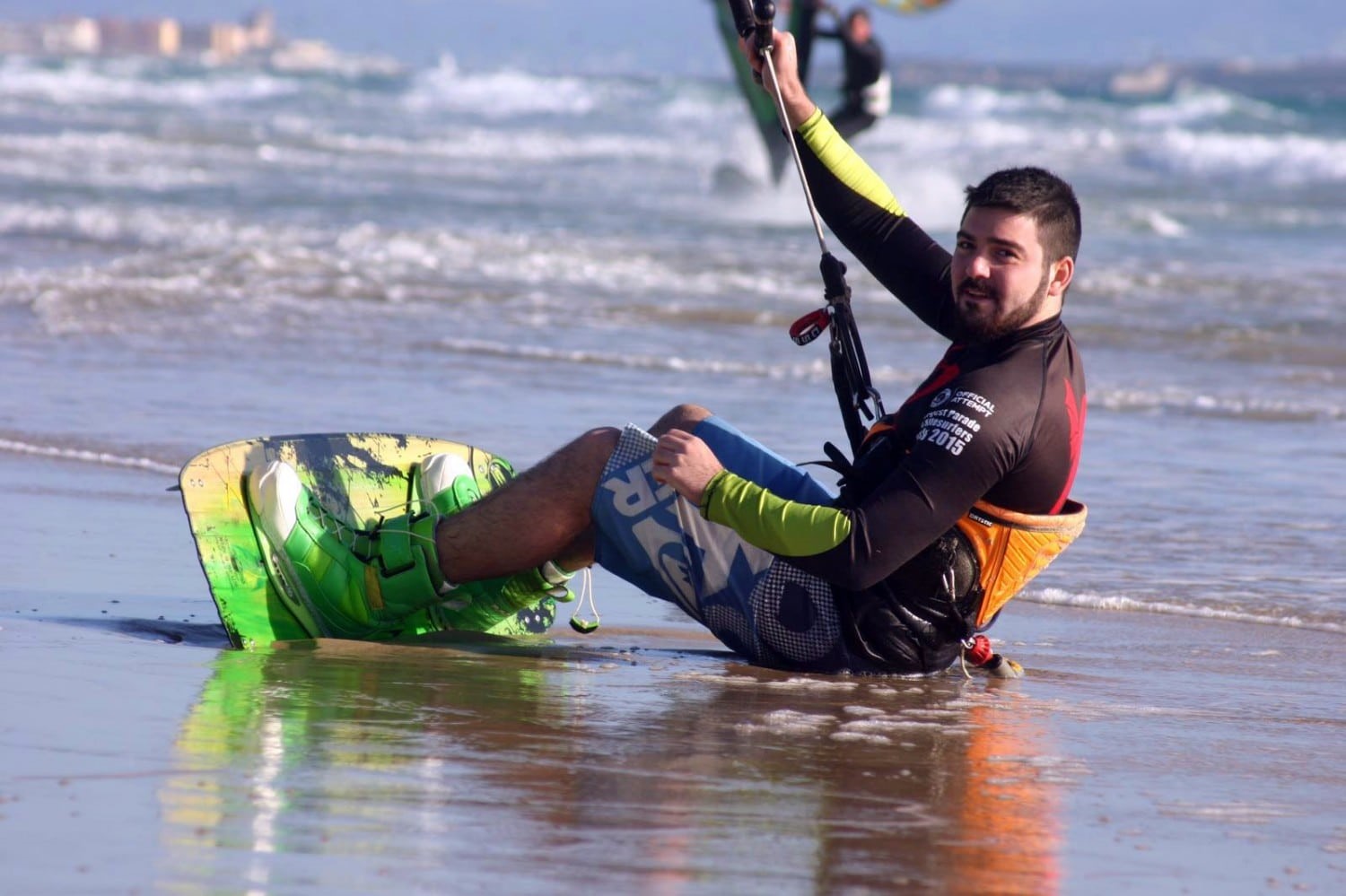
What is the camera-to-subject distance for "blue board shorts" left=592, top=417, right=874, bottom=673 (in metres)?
3.60

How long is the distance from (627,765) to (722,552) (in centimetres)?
67

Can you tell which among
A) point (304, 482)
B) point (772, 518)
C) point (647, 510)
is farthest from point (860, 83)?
point (772, 518)

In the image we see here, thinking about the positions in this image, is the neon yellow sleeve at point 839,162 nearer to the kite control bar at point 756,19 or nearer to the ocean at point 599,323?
the kite control bar at point 756,19

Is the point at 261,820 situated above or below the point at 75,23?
below

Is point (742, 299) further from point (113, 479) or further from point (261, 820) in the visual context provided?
point (261, 820)

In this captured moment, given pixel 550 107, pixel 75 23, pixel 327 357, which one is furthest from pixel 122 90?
pixel 75 23

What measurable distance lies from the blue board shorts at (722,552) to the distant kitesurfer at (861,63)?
40.2ft

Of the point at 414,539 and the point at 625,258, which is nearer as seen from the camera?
the point at 414,539

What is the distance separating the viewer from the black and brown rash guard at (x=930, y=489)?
3.23 meters

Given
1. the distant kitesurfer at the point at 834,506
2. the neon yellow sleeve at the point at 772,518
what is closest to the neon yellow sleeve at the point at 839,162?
the distant kitesurfer at the point at 834,506

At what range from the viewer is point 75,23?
112 meters

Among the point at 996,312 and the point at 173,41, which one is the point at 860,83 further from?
the point at 173,41

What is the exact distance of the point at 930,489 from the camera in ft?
10.6

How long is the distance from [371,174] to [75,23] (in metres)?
98.0
